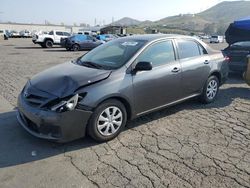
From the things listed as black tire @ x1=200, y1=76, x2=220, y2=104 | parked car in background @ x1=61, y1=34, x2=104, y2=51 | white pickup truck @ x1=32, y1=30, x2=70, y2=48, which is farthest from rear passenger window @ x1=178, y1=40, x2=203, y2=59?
white pickup truck @ x1=32, y1=30, x2=70, y2=48

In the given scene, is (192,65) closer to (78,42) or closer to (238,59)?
(238,59)

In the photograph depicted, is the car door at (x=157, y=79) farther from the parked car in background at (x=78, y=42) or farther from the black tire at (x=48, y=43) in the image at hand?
the black tire at (x=48, y=43)

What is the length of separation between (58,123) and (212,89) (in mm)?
3882

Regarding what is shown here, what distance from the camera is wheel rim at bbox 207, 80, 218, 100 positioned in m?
5.94

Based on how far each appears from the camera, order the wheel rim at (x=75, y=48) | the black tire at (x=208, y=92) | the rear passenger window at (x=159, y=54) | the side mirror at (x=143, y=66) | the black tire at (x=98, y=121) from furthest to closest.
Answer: the wheel rim at (x=75, y=48) < the black tire at (x=208, y=92) < the rear passenger window at (x=159, y=54) < the side mirror at (x=143, y=66) < the black tire at (x=98, y=121)

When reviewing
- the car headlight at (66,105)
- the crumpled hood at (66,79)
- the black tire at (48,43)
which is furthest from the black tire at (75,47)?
the car headlight at (66,105)

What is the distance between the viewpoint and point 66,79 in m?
3.98

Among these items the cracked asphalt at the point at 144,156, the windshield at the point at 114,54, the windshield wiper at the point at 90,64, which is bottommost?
the cracked asphalt at the point at 144,156

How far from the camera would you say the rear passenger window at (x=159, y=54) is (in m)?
4.55

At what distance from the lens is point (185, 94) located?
5.31 metres

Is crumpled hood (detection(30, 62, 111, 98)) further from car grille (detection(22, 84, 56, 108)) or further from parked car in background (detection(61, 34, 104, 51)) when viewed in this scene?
parked car in background (detection(61, 34, 104, 51))

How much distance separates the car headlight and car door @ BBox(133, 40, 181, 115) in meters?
1.07

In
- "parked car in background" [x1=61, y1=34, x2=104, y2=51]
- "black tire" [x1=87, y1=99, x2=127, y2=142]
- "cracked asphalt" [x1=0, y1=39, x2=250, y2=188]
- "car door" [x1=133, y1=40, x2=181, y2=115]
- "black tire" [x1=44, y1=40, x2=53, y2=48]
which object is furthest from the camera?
Result: "black tire" [x1=44, y1=40, x2=53, y2=48]

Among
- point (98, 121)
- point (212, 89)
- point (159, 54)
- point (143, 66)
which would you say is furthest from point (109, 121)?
point (212, 89)
